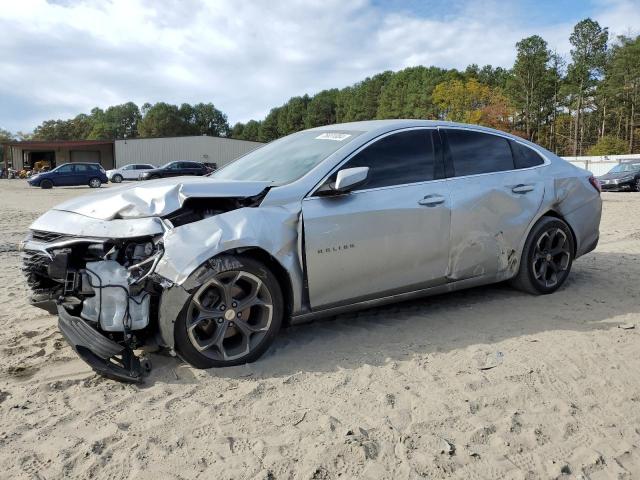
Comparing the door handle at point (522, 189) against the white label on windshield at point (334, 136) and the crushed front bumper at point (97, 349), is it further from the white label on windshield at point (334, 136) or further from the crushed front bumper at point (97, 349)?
the crushed front bumper at point (97, 349)

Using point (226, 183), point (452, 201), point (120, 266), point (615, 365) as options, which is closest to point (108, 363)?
point (120, 266)

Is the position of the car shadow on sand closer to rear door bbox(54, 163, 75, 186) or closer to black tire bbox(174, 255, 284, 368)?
black tire bbox(174, 255, 284, 368)

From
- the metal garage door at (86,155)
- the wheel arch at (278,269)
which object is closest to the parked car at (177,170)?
the metal garage door at (86,155)

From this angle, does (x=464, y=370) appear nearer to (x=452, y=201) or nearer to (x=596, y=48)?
(x=452, y=201)

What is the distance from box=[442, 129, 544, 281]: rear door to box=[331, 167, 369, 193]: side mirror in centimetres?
97

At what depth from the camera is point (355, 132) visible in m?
4.18

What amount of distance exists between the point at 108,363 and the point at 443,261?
2557 mm

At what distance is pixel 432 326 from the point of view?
421cm

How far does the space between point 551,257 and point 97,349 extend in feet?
13.2

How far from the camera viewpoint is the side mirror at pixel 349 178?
141 inches

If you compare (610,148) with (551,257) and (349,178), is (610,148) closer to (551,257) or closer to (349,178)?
(551,257)

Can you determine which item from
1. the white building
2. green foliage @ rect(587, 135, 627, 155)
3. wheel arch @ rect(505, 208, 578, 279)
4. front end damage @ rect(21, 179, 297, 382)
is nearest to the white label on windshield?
front end damage @ rect(21, 179, 297, 382)

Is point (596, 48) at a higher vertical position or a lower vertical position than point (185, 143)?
higher

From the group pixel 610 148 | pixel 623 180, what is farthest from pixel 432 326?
pixel 610 148
